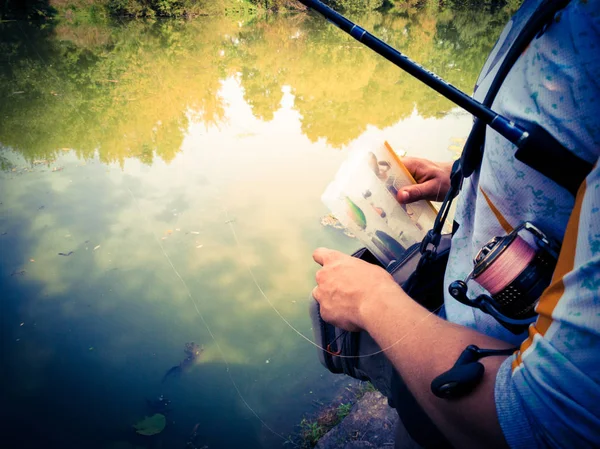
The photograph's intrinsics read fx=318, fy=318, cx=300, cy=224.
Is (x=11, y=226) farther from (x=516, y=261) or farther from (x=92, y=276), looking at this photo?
(x=516, y=261)

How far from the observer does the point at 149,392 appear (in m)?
2.43

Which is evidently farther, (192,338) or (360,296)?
(192,338)

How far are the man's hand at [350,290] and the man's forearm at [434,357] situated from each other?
1cm

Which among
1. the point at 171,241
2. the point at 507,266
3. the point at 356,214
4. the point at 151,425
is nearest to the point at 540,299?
the point at 507,266

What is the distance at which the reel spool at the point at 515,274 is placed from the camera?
65 centimetres

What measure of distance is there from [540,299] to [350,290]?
0.45m

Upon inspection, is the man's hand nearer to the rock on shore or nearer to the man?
the man

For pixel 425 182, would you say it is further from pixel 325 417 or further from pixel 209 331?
pixel 209 331

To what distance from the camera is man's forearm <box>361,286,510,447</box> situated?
0.55 meters

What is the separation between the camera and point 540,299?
21.4 inches

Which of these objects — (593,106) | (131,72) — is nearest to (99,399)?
(593,106)

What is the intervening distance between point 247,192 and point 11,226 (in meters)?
2.81

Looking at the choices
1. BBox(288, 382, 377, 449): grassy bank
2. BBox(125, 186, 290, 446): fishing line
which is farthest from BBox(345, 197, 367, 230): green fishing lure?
BBox(125, 186, 290, 446): fishing line

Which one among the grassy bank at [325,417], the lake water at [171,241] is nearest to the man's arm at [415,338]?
the lake water at [171,241]
